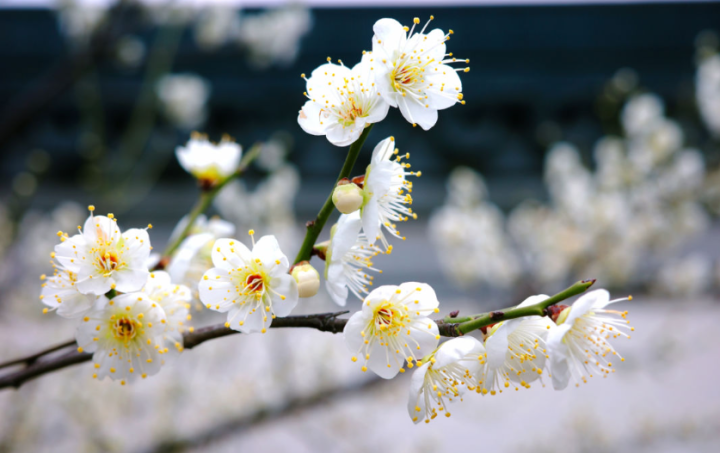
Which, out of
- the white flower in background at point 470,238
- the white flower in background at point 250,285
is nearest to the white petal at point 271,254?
the white flower in background at point 250,285

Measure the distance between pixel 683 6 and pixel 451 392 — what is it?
2376 mm

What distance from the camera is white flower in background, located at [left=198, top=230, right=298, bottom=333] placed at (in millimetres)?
474

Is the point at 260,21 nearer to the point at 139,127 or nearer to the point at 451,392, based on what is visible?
the point at 139,127

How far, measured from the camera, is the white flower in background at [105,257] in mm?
471

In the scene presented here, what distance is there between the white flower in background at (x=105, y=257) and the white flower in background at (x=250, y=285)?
0.06m

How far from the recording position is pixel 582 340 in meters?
0.53

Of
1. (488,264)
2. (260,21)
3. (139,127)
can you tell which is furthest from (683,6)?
(139,127)

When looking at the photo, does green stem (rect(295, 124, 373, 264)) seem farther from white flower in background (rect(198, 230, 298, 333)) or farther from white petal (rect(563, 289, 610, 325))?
white petal (rect(563, 289, 610, 325))

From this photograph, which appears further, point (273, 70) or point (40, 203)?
point (40, 203)

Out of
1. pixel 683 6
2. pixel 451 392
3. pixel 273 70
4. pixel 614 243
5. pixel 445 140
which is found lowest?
pixel 451 392

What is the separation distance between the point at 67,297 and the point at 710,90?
205cm

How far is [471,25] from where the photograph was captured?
86.7 inches

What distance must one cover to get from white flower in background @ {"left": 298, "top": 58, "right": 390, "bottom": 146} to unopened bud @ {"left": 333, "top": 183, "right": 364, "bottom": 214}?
46 millimetres

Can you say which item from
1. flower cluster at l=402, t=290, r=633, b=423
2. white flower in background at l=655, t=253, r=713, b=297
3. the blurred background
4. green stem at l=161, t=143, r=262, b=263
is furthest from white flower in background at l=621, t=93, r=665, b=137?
green stem at l=161, t=143, r=262, b=263
